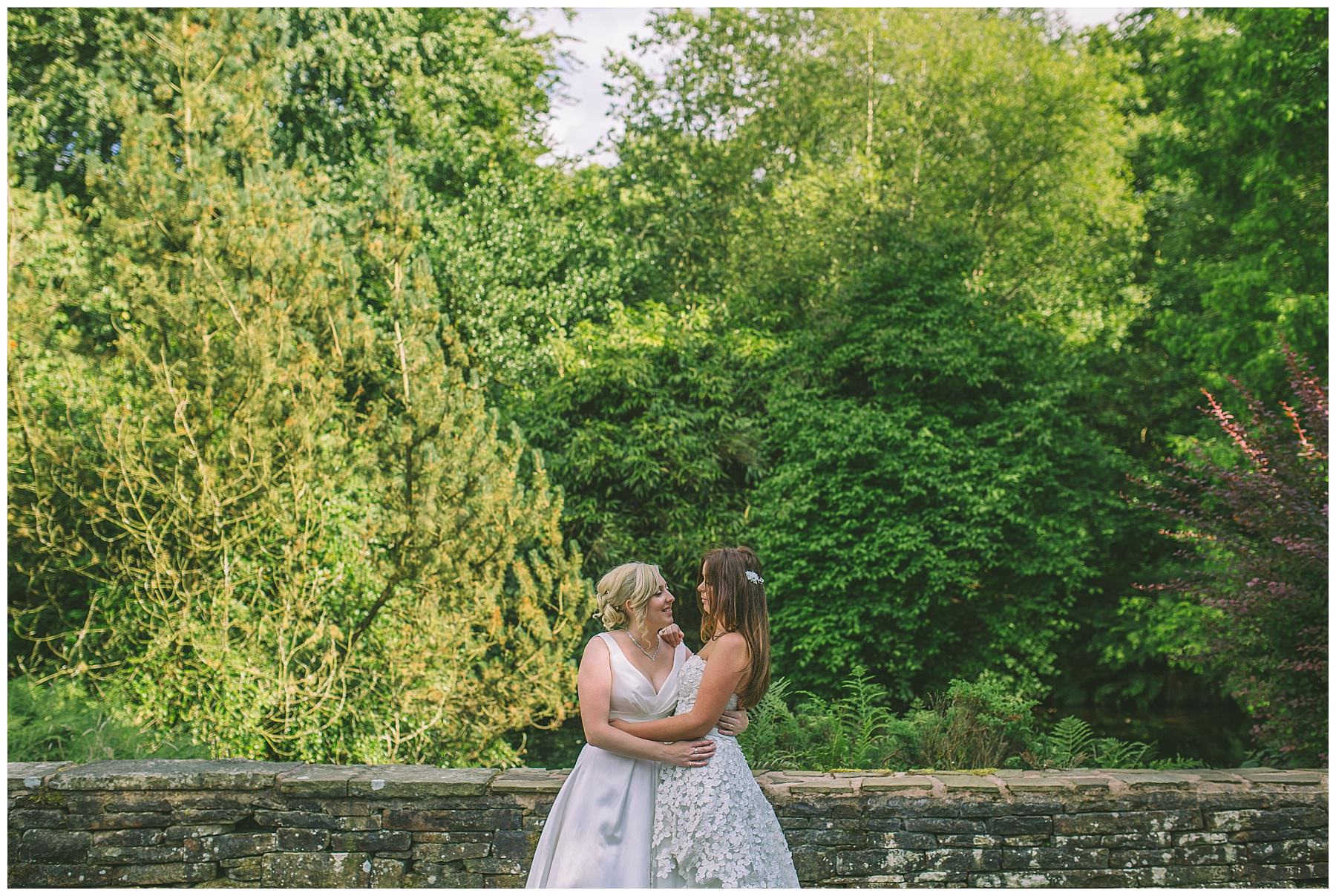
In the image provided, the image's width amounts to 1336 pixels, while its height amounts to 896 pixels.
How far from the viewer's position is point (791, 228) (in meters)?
14.5

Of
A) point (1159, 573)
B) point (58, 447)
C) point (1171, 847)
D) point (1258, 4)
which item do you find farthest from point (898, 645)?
point (58, 447)

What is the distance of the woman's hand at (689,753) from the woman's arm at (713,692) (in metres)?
0.03

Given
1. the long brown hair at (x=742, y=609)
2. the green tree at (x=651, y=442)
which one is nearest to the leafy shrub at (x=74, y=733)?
the long brown hair at (x=742, y=609)

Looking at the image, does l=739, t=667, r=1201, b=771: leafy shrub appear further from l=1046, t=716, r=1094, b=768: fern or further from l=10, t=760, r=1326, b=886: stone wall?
l=10, t=760, r=1326, b=886: stone wall

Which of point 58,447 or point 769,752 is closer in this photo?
point 769,752

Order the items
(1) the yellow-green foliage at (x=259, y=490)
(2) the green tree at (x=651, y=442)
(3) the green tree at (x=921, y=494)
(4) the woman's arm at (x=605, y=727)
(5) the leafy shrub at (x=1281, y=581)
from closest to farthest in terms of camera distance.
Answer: (4) the woman's arm at (x=605, y=727)
(5) the leafy shrub at (x=1281, y=581)
(1) the yellow-green foliage at (x=259, y=490)
(3) the green tree at (x=921, y=494)
(2) the green tree at (x=651, y=442)

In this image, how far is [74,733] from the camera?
6.69 metres

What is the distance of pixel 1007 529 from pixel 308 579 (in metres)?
7.27

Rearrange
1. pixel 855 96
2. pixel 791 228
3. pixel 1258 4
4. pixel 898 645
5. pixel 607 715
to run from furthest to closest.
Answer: pixel 855 96 → pixel 791 228 → pixel 898 645 → pixel 1258 4 → pixel 607 715

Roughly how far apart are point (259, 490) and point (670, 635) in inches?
231

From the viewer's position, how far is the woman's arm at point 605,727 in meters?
3.21

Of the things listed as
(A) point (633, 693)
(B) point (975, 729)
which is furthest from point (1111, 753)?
(A) point (633, 693)

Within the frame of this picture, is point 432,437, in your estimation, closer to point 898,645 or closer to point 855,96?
point 898,645

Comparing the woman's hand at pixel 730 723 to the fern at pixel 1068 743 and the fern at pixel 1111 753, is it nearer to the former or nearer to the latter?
the fern at pixel 1068 743
